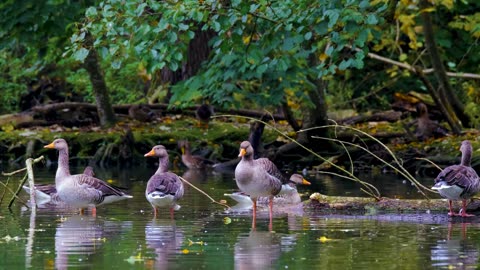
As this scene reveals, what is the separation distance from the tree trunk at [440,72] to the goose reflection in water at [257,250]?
42.1 ft

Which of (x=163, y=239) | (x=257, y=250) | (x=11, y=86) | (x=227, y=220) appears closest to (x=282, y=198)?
(x=227, y=220)

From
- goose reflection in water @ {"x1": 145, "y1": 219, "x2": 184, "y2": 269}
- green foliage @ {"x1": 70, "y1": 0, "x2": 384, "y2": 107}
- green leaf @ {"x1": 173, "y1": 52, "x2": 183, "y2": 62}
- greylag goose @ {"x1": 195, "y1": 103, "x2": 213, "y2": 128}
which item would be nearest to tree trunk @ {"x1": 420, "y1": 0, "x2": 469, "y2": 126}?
greylag goose @ {"x1": 195, "y1": 103, "x2": 213, "y2": 128}

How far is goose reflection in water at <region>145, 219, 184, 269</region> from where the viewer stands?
36.8 ft

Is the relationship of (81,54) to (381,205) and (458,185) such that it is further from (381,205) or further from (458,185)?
(458,185)

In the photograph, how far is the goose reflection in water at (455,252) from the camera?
10945 millimetres

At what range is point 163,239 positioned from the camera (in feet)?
42.4

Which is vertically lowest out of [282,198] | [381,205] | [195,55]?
[381,205]

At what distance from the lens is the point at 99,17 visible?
18.6 metres

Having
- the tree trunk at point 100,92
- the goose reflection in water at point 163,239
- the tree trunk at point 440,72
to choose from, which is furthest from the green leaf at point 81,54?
the tree trunk at point 100,92

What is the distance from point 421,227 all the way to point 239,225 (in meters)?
2.29

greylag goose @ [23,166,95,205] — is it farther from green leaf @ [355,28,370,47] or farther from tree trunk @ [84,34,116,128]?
tree trunk @ [84,34,116,128]

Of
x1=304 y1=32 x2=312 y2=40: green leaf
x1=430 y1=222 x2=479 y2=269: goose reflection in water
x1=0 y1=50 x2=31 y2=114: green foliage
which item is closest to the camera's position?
x1=430 y1=222 x2=479 y2=269: goose reflection in water

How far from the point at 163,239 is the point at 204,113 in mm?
17143

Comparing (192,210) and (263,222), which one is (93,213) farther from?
(263,222)
